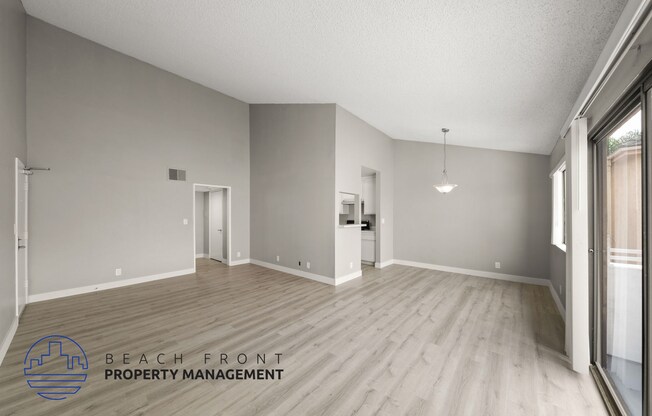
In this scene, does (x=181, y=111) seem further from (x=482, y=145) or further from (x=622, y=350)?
(x=622, y=350)

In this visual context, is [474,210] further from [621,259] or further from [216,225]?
[216,225]

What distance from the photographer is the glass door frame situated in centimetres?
146

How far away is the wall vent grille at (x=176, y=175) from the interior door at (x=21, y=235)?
2.01 meters

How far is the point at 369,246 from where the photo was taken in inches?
271

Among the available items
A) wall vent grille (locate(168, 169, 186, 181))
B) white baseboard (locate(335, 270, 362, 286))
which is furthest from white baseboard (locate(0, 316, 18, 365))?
white baseboard (locate(335, 270, 362, 286))

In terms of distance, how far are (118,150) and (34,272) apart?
2.27 meters

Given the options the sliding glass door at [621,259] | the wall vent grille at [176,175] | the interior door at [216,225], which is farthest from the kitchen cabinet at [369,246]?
the sliding glass door at [621,259]

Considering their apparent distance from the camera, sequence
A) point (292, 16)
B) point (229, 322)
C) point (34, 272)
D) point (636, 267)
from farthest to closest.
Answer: point (34, 272) < point (229, 322) < point (292, 16) < point (636, 267)

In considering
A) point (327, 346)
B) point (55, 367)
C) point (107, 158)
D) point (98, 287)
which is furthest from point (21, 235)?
point (327, 346)

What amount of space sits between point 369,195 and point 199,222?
514 cm

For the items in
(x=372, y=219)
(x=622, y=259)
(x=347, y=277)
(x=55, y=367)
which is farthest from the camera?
(x=372, y=219)

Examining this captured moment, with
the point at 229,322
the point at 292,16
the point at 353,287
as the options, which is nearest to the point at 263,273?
the point at 353,287

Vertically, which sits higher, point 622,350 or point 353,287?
point 622,350

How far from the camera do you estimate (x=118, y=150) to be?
191 inches
